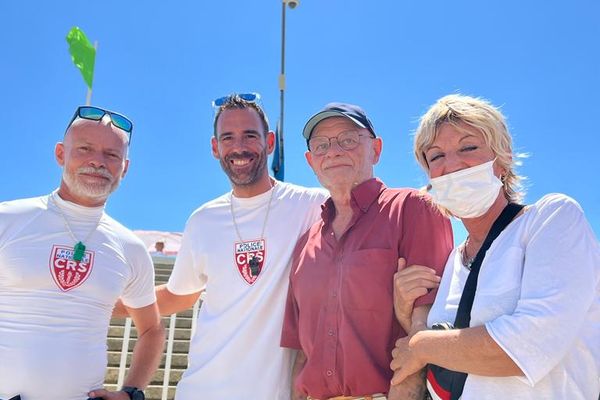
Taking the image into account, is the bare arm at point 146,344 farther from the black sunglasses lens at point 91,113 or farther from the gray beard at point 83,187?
the black sunglasses lens at point 91,113

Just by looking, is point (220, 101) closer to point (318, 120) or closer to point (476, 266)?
point (318, 120)

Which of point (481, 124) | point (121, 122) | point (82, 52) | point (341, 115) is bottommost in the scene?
point (481, 124)

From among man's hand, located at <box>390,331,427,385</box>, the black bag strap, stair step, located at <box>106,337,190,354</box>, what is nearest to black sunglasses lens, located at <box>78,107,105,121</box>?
man's hand, located at <box>390,331,427,385</box>

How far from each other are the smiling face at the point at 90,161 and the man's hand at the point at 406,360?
81.7 inches

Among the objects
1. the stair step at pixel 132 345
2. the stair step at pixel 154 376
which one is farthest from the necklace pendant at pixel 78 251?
the stair step at pixel 132 345

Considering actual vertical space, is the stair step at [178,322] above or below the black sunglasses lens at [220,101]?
below

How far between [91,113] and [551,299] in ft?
9.38

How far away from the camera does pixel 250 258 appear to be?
2869mm

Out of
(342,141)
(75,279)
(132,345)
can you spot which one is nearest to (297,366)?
(342,141)

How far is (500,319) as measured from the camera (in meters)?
1.58

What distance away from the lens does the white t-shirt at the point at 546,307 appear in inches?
59.7

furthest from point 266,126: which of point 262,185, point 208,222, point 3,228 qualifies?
point 3,228

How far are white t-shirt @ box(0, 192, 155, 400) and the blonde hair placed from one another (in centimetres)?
199

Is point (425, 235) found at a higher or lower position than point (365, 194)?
lower
